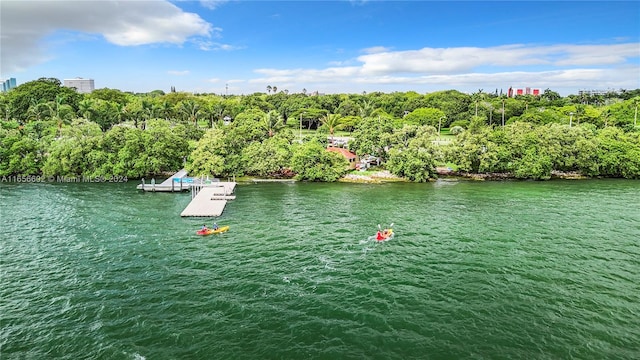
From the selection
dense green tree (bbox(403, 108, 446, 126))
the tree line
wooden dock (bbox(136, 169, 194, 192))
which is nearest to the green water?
wooden dock (bbox(136, 169, 194, 192))

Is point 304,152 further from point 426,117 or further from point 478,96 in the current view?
point 478,96

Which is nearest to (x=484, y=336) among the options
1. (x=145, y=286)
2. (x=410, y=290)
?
(x=410, y=290)

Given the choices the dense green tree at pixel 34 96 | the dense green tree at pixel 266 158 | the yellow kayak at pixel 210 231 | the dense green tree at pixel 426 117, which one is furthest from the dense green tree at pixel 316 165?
the dense green tree at pixel 34 96

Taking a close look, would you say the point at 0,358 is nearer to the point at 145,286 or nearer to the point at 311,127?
the point at 145,286

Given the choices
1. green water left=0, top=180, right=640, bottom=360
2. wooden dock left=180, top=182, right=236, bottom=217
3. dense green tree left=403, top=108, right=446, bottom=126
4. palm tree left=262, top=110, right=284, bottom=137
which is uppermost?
dense green tree left=403, top=108, right=446, bottom=126

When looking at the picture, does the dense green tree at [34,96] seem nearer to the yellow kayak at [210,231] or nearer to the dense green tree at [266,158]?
the dense green tree at [266,158]

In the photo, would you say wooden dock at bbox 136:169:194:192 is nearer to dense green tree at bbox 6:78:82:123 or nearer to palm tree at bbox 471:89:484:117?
dense green tree at bbox 6:78:82:123
